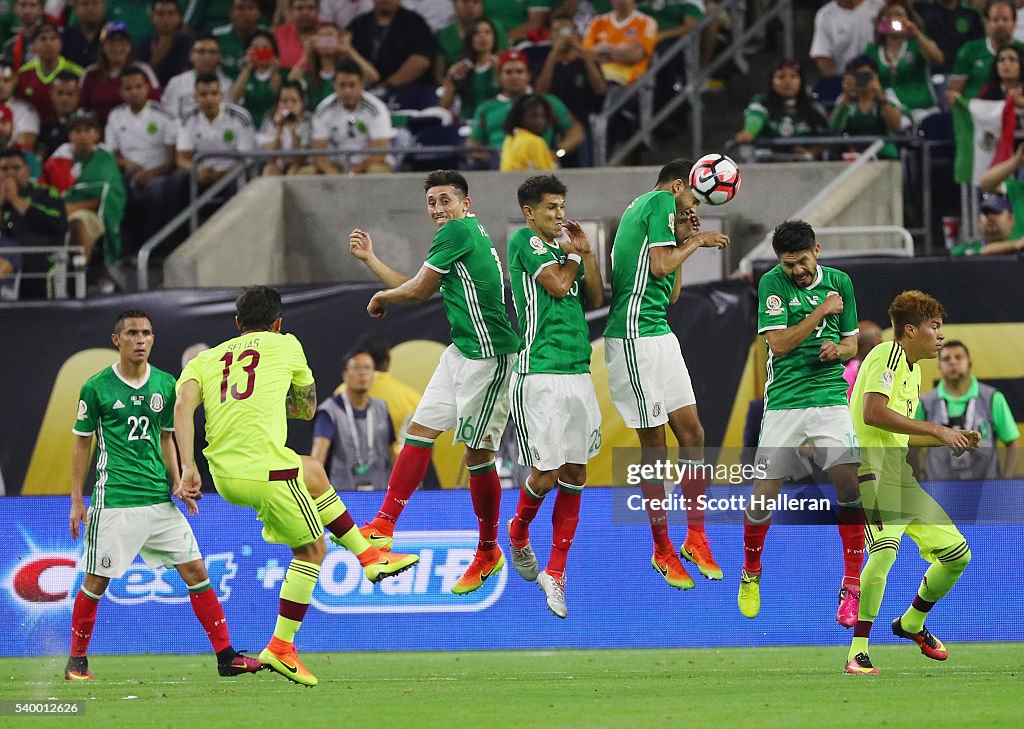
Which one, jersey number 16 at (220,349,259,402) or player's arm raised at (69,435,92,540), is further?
player's arm raised at (69,435,92,540)

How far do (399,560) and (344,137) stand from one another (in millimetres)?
7542

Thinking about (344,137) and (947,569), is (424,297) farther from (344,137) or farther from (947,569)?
(344,137)

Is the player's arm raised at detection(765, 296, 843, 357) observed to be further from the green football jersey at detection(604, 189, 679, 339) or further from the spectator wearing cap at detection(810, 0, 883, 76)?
the spectator wearing cap at detection(810, 0, 883, 76)

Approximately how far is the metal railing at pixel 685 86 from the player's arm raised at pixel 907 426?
638 centimetres

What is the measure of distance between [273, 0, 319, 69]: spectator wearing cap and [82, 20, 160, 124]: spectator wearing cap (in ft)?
4.66

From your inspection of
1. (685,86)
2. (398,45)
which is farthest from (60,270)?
(685,86)

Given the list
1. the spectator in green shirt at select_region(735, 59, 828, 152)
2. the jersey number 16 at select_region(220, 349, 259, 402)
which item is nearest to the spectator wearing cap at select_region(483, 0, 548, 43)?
the spectator in green shirt at select_region(735, 59, 828, 152)

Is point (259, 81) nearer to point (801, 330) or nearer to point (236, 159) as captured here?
point (236, 159)

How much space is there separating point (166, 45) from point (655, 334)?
1009 centimetres

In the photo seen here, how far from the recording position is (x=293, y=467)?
33.6ft

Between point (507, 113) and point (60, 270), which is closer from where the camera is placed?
point (60, 270)

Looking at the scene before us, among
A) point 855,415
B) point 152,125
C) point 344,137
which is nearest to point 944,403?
point 855,415

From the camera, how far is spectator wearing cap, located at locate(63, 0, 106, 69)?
62.7ft

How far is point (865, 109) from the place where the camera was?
16.1 metres
